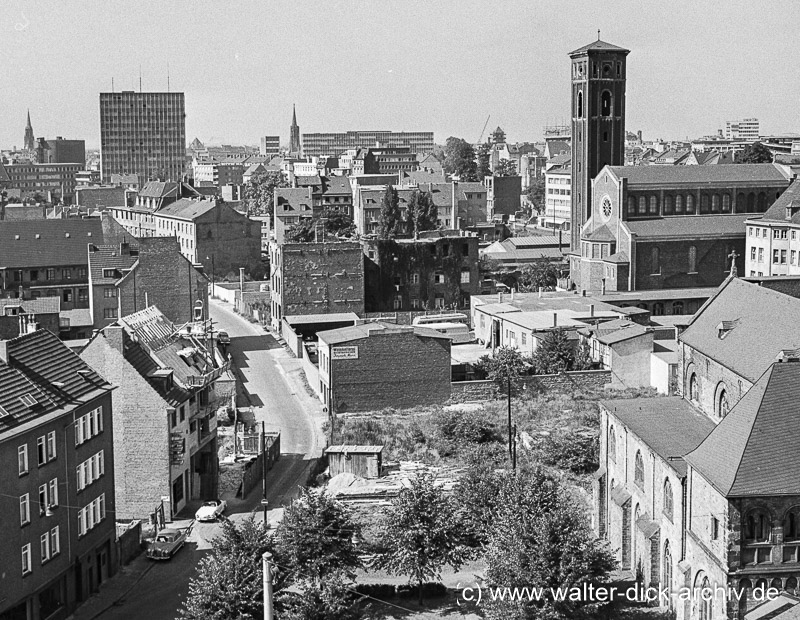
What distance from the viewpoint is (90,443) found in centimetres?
3647

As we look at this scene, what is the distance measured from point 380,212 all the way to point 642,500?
90.9m

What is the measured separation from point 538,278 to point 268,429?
150ft

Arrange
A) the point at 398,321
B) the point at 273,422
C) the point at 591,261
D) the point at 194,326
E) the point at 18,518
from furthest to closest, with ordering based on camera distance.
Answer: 1. the point at 591,261
2. the point at 398,321
3. the point at 194,326
4. the point at 273,422
5. the point at 18,518

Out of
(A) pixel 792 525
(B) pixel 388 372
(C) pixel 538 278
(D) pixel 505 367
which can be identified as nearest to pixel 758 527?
(A) pixel 792 525

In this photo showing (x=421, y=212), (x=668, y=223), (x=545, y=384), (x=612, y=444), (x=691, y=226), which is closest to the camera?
(x=612, y=444)

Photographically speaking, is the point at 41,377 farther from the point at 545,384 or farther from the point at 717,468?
the point at 545,384

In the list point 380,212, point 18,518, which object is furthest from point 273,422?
point 380,212

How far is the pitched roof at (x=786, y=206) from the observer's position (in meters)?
84.4

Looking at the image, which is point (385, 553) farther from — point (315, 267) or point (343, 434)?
point (315, 267)

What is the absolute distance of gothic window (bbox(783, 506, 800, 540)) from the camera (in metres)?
30.8

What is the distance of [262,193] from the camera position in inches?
6147

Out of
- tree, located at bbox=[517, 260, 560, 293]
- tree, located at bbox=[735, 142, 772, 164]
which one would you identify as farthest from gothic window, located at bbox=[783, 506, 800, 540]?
tree, located at bbox=[735, 142, 772, 164]

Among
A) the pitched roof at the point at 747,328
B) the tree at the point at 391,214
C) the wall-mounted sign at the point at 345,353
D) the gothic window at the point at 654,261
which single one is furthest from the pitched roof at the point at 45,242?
the pitched roof at the point at 747,328

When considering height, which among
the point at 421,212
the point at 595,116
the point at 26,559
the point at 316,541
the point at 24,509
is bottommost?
the point at 26,559
